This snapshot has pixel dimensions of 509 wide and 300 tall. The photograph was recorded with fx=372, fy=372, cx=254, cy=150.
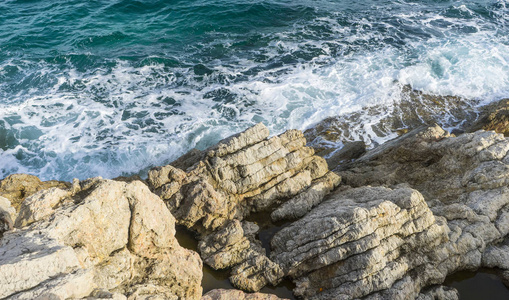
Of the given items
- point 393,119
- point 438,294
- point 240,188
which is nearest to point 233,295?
point 240,188

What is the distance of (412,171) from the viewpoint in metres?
13.4

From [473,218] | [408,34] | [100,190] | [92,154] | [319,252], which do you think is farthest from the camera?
[408,34]

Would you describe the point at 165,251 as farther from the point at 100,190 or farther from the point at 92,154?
the point at 92,154

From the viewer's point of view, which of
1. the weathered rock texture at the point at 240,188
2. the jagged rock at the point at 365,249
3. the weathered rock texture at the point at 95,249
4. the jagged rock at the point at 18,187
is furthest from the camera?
the jagged rock at the point at 18,187

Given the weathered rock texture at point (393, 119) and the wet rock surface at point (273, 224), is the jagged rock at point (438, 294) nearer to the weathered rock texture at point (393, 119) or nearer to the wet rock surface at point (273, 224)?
the wet rock surface at point (273, 224)

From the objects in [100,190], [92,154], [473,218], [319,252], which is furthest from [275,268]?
[92,154]

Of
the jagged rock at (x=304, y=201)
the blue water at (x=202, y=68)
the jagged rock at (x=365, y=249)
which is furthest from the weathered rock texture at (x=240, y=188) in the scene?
the blue water at (x=202, y=68)

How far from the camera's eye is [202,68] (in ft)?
81.0

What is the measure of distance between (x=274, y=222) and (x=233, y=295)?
3.33m

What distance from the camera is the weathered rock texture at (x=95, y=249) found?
5.57 meters

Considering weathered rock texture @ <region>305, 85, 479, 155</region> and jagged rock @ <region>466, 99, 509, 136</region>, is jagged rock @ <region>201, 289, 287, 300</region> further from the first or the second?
jagged rock @ <region>466, 99, 509, 136</region>

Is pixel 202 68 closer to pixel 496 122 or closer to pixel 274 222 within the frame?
pixel 274 222

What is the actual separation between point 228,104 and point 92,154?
7824mm

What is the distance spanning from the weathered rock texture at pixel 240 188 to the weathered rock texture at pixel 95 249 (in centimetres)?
154
